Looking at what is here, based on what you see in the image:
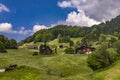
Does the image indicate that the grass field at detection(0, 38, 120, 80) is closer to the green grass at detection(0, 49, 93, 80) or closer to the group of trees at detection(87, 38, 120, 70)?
the green grass at detection(0, 49, 93, 80)

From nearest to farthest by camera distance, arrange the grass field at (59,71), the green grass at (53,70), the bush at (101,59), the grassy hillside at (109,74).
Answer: the green grass at (53,70) → the grass field at (59,71) → the grassy hillside at (109,74) → the bush at (101,59)

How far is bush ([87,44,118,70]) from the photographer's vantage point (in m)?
107

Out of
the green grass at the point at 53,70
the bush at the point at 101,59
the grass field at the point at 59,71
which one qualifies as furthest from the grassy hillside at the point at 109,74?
the bush at the point at 101,59

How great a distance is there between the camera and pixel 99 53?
109812 mm

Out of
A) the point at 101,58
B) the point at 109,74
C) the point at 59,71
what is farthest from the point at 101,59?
the point at 59,71

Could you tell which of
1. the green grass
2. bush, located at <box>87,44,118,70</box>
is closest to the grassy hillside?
the green grass

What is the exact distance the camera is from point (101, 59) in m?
109

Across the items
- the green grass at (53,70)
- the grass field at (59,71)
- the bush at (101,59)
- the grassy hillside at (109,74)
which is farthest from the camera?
the bush at (101,59)

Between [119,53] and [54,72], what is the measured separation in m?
41.6

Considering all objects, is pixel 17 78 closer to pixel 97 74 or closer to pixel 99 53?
pixel 97 74

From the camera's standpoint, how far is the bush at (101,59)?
107312mm

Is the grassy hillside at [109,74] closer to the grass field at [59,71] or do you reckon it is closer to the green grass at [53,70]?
the grass field at [59,71]

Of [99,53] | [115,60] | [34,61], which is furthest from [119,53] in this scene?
[34,61]

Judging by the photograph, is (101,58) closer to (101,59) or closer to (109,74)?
(101,59)
